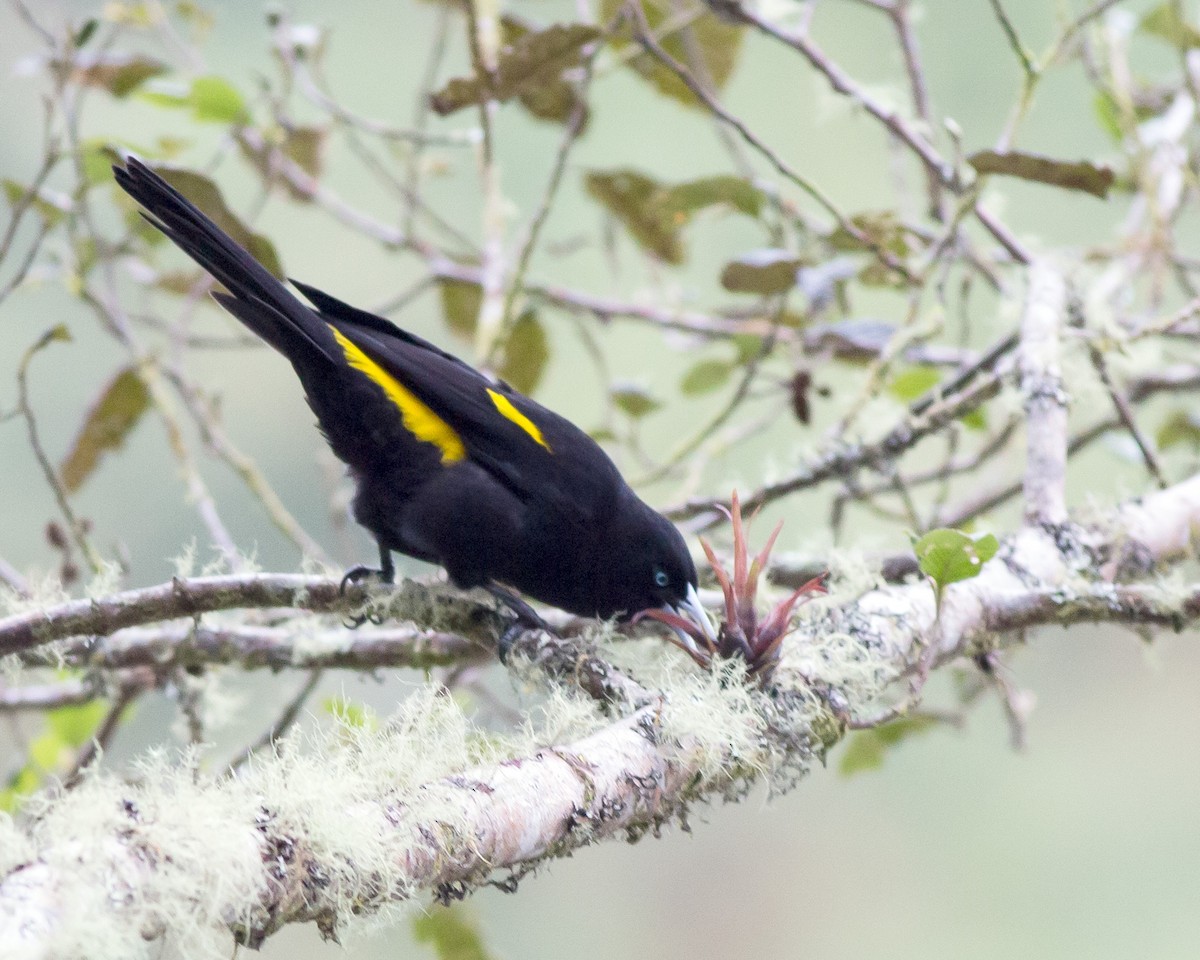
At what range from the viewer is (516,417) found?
2.51 meters

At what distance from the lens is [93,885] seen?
2.60ft

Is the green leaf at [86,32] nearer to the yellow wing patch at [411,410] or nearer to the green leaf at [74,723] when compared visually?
Answer: the yellow wing patch at [411,410]

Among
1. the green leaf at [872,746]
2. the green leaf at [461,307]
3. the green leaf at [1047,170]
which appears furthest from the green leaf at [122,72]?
the green leaf at [872,746]

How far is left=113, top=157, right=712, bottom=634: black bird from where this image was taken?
2289mm

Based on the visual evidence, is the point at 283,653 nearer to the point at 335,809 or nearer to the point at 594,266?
the point at 335,809

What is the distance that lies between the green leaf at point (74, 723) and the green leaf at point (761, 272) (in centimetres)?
165

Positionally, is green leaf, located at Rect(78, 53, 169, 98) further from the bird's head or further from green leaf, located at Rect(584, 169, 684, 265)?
the bird's head

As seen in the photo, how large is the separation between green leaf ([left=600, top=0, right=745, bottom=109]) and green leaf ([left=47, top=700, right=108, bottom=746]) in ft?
6.48

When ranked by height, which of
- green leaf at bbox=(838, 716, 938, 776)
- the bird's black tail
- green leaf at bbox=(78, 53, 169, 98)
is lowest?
green leaf at bbox=(838, 716, 938, 776)

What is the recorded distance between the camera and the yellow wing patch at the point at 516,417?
98.2 inches

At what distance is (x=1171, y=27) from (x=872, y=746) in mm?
2052

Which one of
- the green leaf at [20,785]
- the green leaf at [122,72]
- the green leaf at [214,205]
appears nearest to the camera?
the green leaf at [20,785]

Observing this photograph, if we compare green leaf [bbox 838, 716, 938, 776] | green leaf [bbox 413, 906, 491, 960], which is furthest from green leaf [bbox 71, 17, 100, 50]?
green leaf [bbox 838, 716, 938, 776]

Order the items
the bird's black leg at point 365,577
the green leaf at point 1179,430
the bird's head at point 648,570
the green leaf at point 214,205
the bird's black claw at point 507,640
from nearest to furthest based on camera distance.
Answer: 1. the bird's black claw at point 507,640
2. the bird's black leg at point 365,577
3. the bird's head at point 648,570
4. the green leaf at point 214,205
5. the green leaf at point 1179,430
